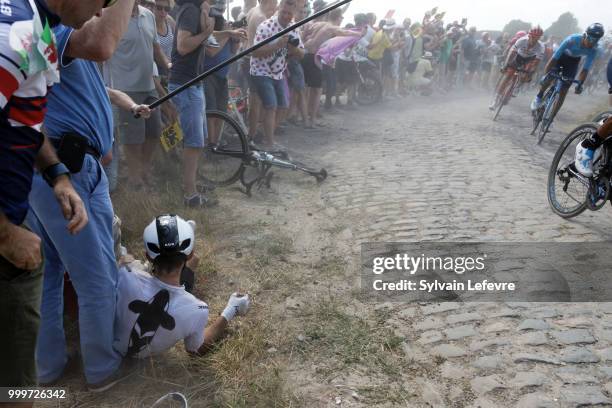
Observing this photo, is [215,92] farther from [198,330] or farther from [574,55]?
[574,55]

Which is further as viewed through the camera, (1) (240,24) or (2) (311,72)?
(2) (311,72)

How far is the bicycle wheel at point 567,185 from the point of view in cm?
459

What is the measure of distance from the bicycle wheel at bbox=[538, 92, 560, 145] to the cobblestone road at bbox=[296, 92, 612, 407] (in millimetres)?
279

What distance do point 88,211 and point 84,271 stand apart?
317 mm

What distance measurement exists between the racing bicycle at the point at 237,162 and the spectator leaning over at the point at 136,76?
2.57ft

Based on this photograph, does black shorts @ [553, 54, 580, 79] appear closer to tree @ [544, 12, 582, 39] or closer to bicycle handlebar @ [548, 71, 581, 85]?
bicycle handlebar @ [548, 71, 581, 85]

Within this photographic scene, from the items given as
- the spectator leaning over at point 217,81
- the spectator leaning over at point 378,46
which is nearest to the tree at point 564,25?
the spectator leaning over at point 378,46

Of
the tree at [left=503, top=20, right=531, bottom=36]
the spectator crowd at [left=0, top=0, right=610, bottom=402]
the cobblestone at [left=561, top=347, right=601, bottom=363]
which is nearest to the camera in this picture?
the spectator crowd at [left=0, top=0, right=610, bottom=402]

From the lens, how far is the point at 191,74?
4.82 metres

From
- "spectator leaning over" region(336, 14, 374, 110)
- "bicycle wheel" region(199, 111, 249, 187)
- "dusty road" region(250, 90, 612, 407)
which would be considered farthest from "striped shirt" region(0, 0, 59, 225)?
"spectator leaning over" region(336, 14, 374, 110)

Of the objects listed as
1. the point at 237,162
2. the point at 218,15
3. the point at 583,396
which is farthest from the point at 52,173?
the point at 237,162

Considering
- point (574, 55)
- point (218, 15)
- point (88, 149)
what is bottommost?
point (88, 149)

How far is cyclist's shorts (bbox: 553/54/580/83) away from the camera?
8359mm

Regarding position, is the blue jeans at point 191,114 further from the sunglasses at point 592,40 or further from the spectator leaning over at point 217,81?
the sunglasses at point 592,40
